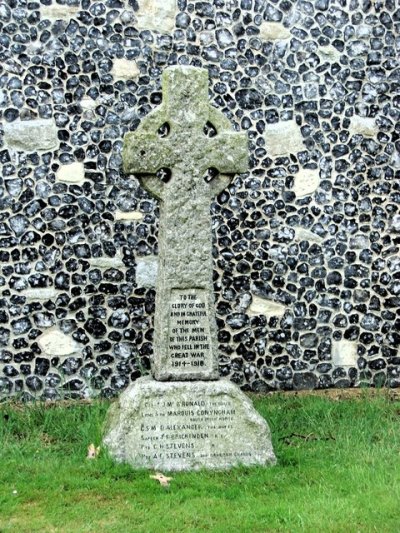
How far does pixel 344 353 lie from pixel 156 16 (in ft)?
13.8

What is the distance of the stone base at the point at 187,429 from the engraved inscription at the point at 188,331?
0.55ft

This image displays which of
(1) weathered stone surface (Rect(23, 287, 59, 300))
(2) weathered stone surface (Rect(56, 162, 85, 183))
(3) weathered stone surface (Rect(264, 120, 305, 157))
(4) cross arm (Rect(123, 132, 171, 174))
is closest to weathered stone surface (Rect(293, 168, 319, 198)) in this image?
(3) weathered stone surface (Rect(264, 120, 305, 157))

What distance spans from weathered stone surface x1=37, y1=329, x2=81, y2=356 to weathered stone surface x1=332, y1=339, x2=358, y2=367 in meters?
2.85

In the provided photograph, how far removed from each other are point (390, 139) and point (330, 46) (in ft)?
4.05

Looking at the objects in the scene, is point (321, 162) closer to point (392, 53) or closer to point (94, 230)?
point (392, 53)

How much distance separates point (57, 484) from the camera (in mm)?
5953

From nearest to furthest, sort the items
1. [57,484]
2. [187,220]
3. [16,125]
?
[57,484]
[187,220]
[16,125]

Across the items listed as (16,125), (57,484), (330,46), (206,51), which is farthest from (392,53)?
(57,484)

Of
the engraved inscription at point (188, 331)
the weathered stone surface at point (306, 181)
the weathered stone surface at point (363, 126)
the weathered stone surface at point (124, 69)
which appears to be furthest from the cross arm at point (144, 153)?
the weathered stone surface at point (363, 126)

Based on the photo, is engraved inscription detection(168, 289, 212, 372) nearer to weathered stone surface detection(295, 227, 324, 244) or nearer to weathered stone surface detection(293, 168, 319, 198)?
weathered stone surface detection(295, 227, 324, 244)

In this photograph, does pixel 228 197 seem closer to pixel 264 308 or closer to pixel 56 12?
pixel 264 308

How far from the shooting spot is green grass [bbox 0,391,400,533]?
5266mm

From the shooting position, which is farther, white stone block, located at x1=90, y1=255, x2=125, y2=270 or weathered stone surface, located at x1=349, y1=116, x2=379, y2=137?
weathered stone surface, located at x1=349, y1=116, x2=379, y2=137

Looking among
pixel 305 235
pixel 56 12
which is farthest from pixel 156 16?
pixel 305 235
